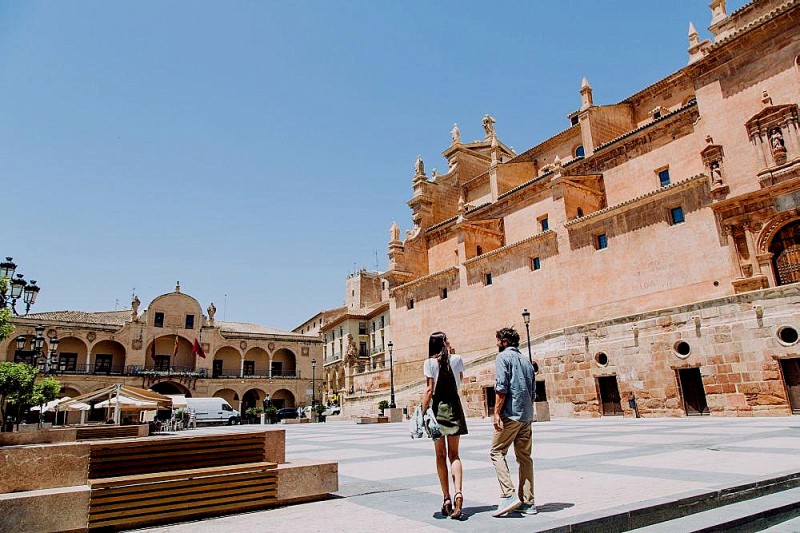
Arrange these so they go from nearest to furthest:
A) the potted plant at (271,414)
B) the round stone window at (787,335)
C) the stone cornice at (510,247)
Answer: the round stone window at (787,335), the stone cornice at (510,247), the potted plant at (271,414)

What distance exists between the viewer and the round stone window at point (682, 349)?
18.2 metres

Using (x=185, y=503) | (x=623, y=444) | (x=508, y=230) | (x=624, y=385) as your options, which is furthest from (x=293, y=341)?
(x=185, y=503)

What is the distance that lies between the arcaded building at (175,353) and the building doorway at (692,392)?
1558 inches

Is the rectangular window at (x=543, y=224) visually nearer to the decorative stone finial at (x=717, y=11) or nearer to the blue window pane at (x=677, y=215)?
the blue window pane at (x=677, y=215)

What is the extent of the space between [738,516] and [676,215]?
66.1 ft

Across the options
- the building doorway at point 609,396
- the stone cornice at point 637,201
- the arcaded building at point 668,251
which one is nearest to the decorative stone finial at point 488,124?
the arcaded building at point 668,251

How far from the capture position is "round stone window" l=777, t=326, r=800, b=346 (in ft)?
51.6

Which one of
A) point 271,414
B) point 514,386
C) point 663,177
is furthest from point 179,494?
point 271,414

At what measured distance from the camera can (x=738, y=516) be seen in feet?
14.1

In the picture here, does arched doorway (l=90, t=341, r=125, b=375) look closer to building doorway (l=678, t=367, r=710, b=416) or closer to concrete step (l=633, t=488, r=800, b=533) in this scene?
building doorway (l=678, t=367, r=710, b=416)

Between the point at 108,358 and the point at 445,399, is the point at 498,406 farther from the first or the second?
the point at 108,358

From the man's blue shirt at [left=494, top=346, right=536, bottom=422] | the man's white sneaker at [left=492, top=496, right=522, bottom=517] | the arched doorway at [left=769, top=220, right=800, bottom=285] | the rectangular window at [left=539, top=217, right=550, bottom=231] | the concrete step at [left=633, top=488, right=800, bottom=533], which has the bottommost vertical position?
the concrete step at [left=633, top=488, right=800, bottom=533]

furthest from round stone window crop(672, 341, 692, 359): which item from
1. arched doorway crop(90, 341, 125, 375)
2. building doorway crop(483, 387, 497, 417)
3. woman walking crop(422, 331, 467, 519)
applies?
arched doorway crop(90, 341, 125, 375)

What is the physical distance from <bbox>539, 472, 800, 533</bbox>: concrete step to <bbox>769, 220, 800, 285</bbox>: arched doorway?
51.6 ft
